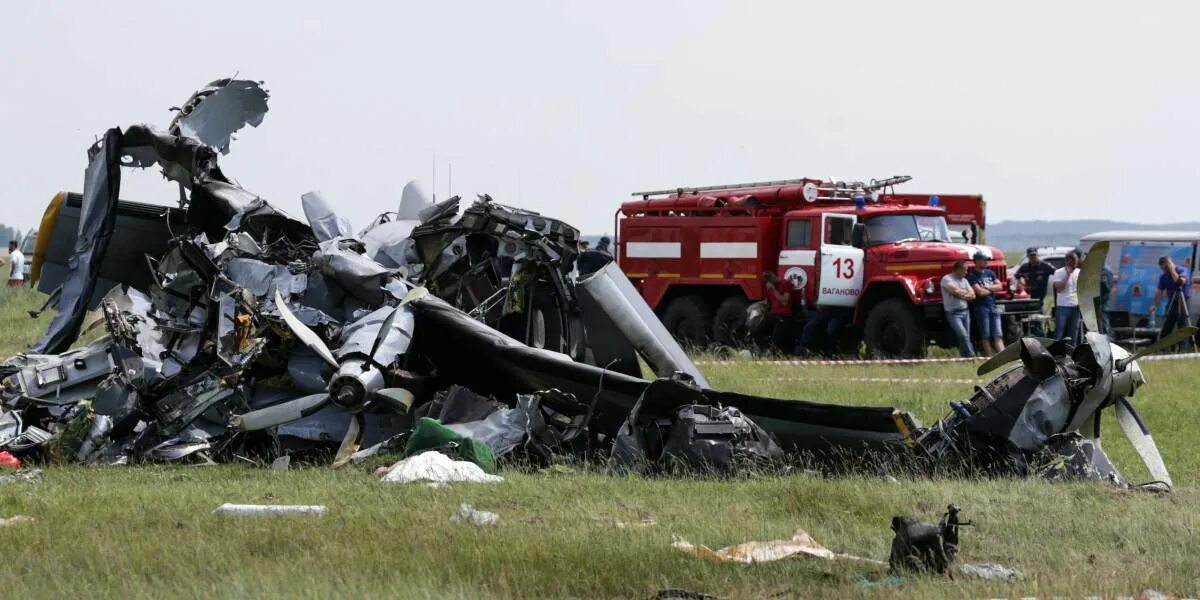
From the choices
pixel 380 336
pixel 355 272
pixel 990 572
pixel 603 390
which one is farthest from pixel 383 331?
pixel 990 572

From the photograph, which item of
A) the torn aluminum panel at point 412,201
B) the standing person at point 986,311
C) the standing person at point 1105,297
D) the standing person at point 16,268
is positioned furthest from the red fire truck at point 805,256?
the standing person at point 16,268

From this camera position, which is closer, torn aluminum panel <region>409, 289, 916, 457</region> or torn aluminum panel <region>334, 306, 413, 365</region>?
torn aluminum panel <region>409, 289, 916, 457</region>

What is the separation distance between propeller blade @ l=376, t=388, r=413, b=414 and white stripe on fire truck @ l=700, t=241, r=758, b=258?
1282cm

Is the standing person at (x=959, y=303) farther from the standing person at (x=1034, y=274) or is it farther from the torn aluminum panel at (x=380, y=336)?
the torn aluminum panel at (x=380, y=336)

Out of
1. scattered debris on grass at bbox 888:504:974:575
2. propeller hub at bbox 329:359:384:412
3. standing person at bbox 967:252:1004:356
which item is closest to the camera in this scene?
scattered debris on grass at bbox 888:504:974:575

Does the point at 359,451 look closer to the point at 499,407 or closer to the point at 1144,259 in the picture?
the point at 499,407

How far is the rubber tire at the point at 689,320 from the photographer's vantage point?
78.3ft

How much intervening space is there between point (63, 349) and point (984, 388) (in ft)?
27.3

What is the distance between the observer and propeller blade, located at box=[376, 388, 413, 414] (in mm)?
10938

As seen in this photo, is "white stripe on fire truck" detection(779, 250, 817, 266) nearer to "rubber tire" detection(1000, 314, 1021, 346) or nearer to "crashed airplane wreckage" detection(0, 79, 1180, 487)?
"rubber tire" detection(1000, 314, 1021, 346)

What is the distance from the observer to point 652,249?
24719 millimetres

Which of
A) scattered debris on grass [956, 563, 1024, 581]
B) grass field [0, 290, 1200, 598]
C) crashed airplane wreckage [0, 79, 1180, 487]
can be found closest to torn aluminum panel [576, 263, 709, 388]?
crashed airplane wreckage [0, 79, 1180, 487]

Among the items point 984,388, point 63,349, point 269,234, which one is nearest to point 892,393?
point 984,388

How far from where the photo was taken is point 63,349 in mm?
13766
